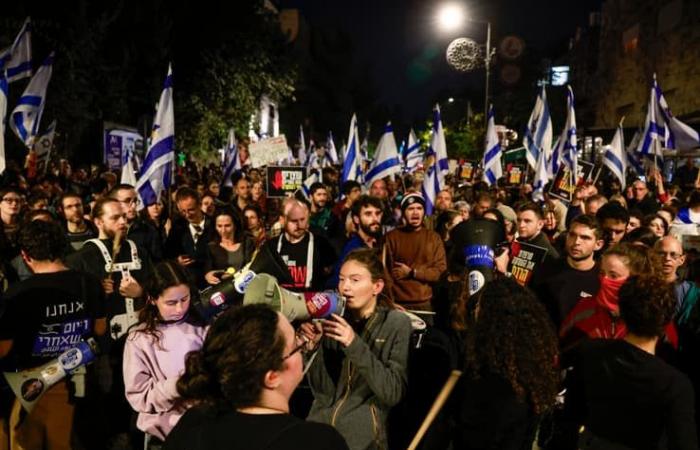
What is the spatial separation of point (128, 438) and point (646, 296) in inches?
150

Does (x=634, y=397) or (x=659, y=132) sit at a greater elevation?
(x=659, y=132)

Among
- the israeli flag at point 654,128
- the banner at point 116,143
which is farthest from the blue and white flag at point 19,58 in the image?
the israeli flag at point 654,128

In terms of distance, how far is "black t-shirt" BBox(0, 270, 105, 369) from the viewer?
3.82 meters

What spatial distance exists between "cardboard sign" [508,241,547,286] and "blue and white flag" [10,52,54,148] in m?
6.83

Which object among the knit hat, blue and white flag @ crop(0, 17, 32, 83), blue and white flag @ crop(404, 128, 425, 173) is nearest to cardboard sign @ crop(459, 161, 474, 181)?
blue and white flag @ crop(404, 128, 425, 173)

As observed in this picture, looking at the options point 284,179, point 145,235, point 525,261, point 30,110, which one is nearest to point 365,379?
point 525,261

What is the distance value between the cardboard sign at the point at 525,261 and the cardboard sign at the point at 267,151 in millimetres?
8623

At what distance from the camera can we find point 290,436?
1827mm

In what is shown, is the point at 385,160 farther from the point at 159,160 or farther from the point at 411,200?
the point at 411,200

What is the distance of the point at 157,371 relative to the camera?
3.26m

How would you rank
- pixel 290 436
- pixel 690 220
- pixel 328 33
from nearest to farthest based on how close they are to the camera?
pixel 290 436
pixel 690 220
pixel 328 33

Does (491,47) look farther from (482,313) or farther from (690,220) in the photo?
(482,313)

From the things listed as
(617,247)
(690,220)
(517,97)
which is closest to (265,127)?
(517,97)

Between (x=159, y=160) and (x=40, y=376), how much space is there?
15.0 ft
